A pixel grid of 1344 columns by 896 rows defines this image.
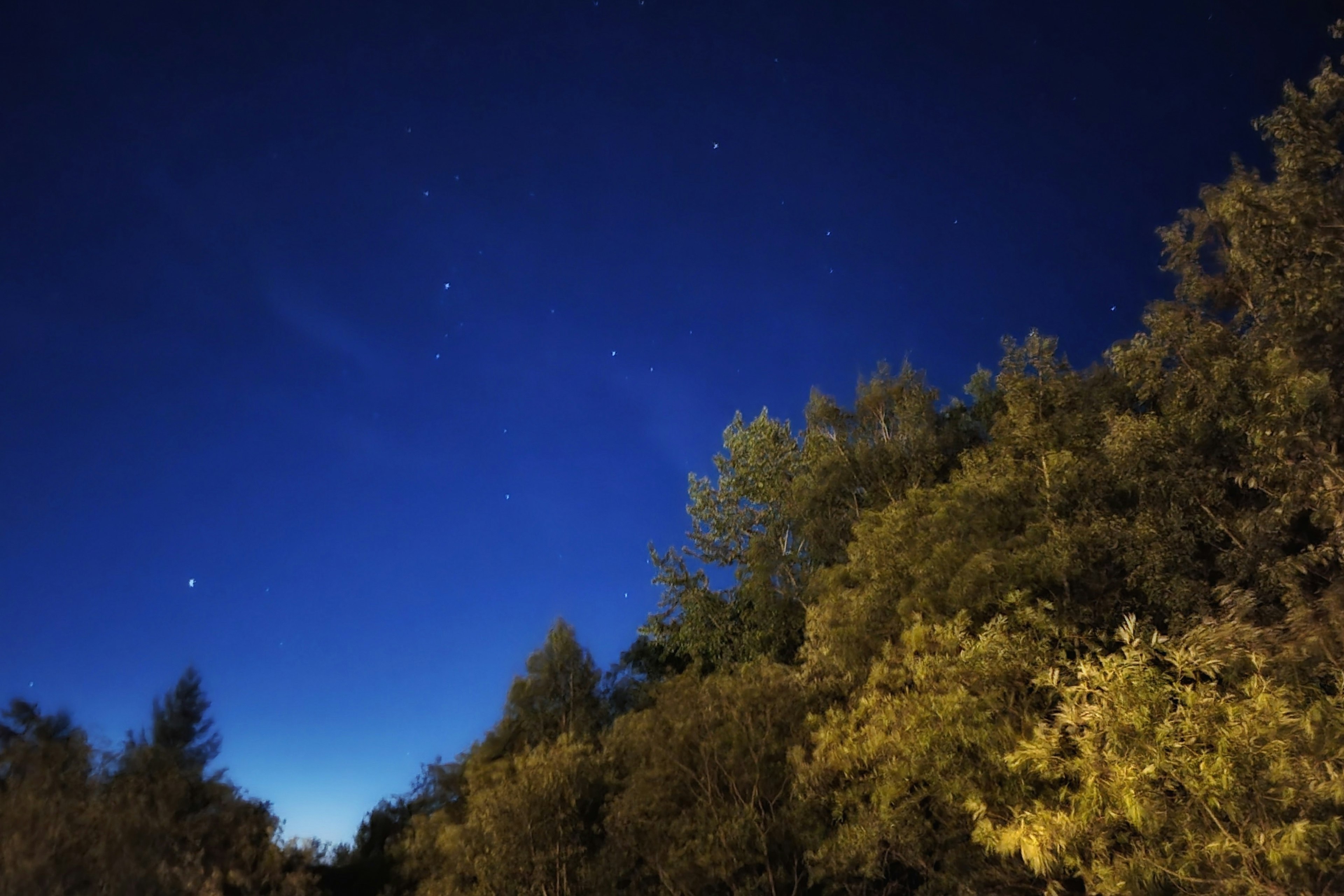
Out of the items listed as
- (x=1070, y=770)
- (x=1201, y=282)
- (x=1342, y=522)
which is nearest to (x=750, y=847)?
(x=1070, y=770)

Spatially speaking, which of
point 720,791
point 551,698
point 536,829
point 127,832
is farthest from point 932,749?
point 551,698

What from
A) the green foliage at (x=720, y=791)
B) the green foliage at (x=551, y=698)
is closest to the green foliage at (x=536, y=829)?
the green foliage at (x=720, y=791)

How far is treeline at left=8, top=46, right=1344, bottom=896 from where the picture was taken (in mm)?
9742

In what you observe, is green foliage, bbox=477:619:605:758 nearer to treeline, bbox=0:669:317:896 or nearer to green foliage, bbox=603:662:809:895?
treeline, bbox=0:669:317:896

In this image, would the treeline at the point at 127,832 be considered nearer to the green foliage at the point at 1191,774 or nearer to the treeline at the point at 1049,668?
the treeline at the point at 1049,668

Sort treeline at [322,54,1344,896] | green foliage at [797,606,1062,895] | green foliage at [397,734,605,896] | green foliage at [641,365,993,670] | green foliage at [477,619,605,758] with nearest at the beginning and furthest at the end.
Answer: treeline at [322,54,1344,896] < green foliage at [797,606,1062,895] < green foliage at [397,734,605,896] < green foliage at [641,365,993,670] < green foliage at [477,619,605,758]

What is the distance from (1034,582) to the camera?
15.8 metres

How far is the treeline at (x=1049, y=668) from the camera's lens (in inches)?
384

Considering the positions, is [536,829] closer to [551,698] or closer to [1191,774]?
[1191,774]

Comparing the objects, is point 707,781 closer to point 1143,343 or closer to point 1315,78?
point 1143,343

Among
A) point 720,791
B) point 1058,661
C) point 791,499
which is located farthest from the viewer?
point 791,499

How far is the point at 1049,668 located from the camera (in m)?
12.6

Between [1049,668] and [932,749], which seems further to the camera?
[932,749]

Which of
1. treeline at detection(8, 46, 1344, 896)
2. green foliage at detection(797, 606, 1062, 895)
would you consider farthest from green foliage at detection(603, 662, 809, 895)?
green foliage at detection(797, 606, 1062, 895)
